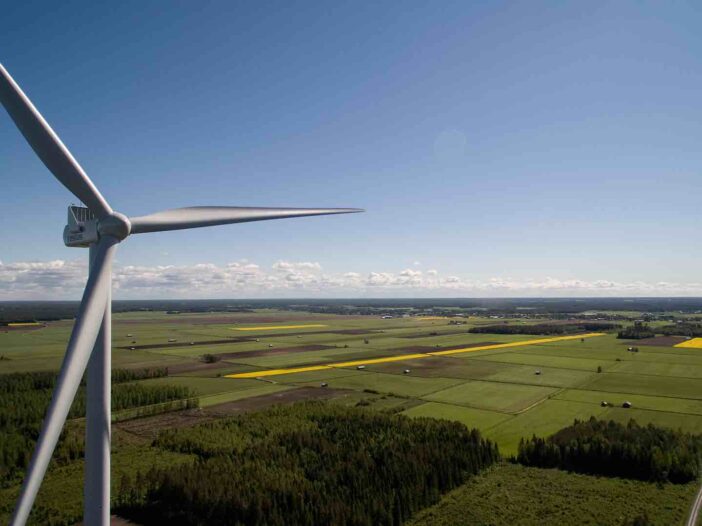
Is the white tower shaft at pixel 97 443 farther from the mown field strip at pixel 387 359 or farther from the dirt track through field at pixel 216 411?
the mown field strip at pixel 387 359

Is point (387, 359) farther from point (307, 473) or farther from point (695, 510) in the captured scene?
point (695, 510)

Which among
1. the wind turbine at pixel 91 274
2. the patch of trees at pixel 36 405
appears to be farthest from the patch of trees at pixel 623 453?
the patch of trees at pixel 36 405

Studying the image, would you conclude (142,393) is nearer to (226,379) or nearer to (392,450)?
(226,379)

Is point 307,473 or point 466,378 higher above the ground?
point 307,473

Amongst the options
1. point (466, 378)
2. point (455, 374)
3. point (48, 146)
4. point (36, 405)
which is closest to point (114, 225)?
point (48, 146)

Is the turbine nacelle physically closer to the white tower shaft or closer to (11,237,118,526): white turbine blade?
(11,237,118,526): white turbine blade

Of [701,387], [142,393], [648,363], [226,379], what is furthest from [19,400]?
[648,363]
